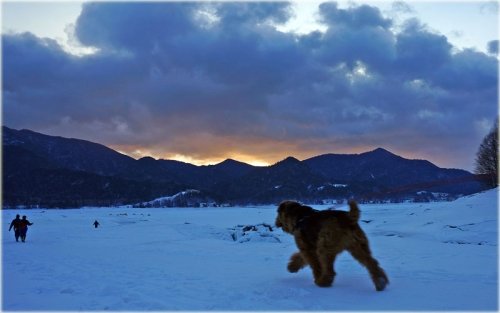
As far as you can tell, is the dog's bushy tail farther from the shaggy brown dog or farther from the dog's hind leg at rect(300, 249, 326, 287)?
the dog's hind leg at rect(300, 249, 326, 287)

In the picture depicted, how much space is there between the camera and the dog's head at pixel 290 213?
789cm

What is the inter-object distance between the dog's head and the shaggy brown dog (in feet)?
0.08

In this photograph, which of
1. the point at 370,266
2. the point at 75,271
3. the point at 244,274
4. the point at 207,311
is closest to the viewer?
the point at 207,311

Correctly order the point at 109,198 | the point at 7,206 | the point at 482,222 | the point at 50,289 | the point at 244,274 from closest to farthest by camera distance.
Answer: the point at 50,289, the point at 244,274, the point at 482,222, the point at 7,206, the point at 109,198

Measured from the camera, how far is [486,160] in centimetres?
6175

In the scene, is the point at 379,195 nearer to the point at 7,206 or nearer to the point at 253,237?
the point at 253,237

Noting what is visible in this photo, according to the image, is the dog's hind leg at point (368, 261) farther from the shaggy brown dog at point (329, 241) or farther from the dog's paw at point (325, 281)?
the dog's paw at point (325, 281)

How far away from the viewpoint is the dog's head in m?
7.89

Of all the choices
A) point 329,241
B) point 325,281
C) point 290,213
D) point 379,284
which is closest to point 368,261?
point 379,284

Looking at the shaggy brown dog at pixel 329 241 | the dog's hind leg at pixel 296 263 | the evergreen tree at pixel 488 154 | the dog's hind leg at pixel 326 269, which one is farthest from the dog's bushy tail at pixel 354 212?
the evergreen tree at pixel 488 154

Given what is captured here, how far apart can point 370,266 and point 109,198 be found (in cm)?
20461

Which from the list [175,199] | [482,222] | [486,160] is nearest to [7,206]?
[175,199]

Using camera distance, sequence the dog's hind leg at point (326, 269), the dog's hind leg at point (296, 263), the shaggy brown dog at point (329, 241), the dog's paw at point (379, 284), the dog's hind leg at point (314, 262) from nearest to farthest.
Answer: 1. the dog's paw at point (379, 284)
2. the shaggy brown dog at point (329, 241)
3. the dog's hind leg at point (326, 269)
4. the dog's hind leg at point (314, 262)
5. the dog's hind leg at point (296, 263)

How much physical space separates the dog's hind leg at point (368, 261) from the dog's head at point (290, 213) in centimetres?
104
